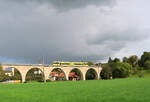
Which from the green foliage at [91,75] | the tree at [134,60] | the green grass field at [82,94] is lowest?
the green foliage at [91,75]

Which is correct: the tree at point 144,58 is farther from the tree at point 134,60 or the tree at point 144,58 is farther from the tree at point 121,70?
the tree at point 121,70

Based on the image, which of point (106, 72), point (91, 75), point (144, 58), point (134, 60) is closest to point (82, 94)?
point (106, 72)

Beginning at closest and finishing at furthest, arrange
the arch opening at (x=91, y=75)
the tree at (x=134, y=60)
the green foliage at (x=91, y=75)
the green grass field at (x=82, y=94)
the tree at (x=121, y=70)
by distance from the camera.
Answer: the green grass field at (x=82, y=94), the tree at (x=121, y=70), the arch opening at (x=91, y=75), the green foliage at (x=91, y=75), the tree at (x=134, y=60)

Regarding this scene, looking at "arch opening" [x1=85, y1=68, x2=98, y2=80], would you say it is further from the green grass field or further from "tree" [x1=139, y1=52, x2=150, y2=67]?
the green grass field

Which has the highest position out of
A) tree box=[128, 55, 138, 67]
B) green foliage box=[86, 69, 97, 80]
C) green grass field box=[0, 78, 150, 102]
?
tree box=[128, 55, 138, 67]

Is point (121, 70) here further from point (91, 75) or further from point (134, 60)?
point (134, 60)

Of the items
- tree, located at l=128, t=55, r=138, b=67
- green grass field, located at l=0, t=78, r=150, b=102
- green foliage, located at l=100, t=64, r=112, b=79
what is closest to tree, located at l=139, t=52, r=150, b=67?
tree, located at l=128, t=55, r=138, b=67

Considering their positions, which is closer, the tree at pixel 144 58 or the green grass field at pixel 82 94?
the green grass field at pixel 82 94

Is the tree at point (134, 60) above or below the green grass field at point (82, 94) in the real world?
above

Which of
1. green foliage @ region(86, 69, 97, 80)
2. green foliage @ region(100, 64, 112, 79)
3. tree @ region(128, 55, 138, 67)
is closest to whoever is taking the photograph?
green foliage @ region(100, 64, 112, 79)

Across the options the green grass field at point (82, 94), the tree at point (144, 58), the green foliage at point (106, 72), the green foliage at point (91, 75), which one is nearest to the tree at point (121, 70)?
the green foliage at point (106, 72)

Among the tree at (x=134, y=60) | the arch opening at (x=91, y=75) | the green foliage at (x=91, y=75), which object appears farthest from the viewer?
the tree at (x=134, y=60)

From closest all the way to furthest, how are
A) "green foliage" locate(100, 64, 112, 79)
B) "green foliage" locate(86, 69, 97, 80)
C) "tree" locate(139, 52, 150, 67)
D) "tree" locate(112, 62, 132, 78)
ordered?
"tree" locate(112, 62, 132, 78) → "green foliage" locate(100, 64, 112, 79) → "green foliage" locate(86, 69, 97, 80) → "tree" locate(139, 52, 150, 67)

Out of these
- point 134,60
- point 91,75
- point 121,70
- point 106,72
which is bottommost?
point 91,75
